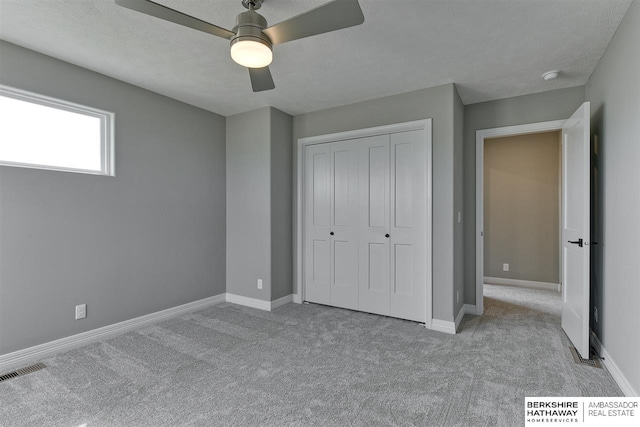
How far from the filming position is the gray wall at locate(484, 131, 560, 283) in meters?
4.73

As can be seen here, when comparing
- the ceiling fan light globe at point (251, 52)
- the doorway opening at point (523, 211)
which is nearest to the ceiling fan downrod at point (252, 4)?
the ceiling fan light globe at point (251, 52)

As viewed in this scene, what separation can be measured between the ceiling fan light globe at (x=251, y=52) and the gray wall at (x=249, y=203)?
2.13 meters

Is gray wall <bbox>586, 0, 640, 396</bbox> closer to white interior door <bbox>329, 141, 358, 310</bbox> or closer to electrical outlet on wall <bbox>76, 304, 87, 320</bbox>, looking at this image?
white interior door <bbox>329, 141, 358, 310</bbox>

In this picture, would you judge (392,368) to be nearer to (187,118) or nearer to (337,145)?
(337,145)

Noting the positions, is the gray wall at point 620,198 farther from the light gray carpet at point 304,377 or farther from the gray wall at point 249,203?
the gray wall at point 249,203

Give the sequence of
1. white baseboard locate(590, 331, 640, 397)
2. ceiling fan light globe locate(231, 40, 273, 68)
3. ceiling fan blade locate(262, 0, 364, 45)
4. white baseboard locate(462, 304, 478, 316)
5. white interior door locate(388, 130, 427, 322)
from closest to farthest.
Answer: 1. ceiling fan blade locate(262, 0, 364, 45)
2. ceiling fan light globe locate(231, 40, 273, 68)
3. white baseboard locate(590, 331, 640, 397)
4. white interior door locate(388, 130, 427, 322)
5. white baseboard locate(462, 304, 478, 316)

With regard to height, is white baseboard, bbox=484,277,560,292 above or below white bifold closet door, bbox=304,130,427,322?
below

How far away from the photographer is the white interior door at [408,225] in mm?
3336

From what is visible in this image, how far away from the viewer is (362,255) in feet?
12.3

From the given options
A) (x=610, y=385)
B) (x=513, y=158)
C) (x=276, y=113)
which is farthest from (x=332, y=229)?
(x=513, y=158)

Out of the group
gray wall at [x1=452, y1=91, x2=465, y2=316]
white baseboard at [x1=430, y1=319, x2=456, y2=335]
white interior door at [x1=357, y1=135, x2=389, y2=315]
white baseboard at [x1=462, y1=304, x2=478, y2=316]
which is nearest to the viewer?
white baseboard at [x1=430, y1=319, x2=456, y2=335]

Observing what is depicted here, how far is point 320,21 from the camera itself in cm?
158

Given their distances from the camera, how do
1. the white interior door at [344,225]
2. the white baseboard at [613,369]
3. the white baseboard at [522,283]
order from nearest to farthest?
the white baseboard at [613,369] < the white interior door at [344,225] < the white baseboard at [522,283]

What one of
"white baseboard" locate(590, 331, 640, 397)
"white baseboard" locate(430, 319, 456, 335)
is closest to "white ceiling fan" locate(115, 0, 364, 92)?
"white baseboard" locate(590, 331, 640, 397)
